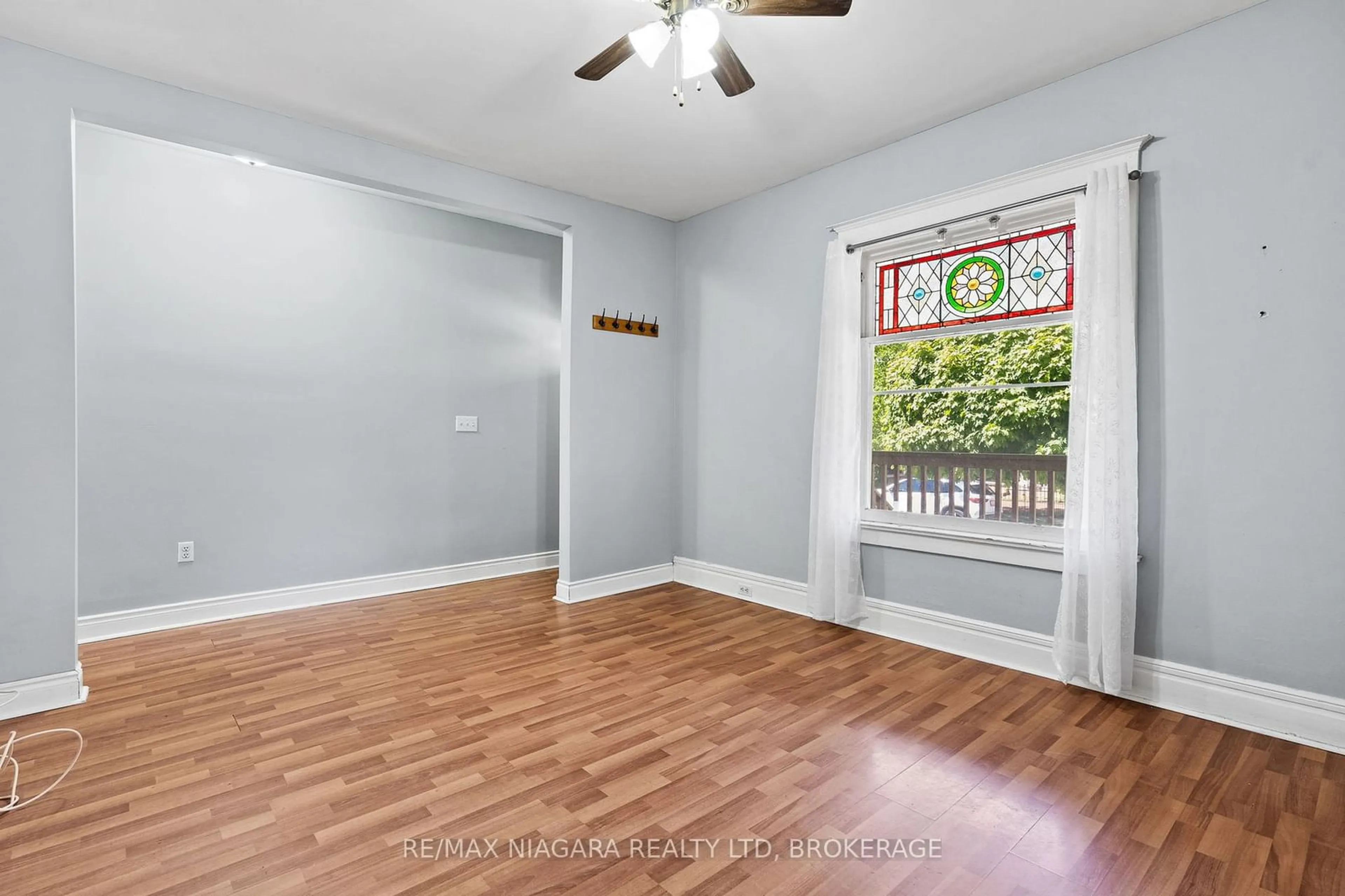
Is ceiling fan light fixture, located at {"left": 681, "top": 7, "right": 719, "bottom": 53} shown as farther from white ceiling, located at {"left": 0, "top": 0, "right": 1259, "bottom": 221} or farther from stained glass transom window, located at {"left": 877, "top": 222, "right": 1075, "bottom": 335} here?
stained glass transom window, located at {"left": 877, "top": 222, "right": 1075, "bottom": 335}

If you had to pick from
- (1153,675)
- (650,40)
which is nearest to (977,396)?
(1153,675)

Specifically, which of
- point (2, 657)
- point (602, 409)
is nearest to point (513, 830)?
point (2, 657)

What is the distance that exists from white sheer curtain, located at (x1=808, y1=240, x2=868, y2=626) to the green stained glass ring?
537mm

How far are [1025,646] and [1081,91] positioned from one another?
2.68 meters

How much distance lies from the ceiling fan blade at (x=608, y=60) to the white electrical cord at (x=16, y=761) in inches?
122

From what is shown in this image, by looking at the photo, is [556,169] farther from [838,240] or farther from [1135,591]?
[1135,591]

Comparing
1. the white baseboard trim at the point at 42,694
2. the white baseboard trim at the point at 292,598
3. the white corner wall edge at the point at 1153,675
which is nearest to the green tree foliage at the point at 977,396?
the white corner wall edge at the point at 1153,675

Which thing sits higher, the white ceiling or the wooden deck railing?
the white ceiling

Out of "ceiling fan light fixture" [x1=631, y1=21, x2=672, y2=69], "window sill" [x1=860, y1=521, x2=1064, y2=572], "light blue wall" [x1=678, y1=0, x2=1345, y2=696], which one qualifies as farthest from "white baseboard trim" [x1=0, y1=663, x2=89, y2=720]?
"light blue wall" [x1=678, y1=0, x2=1345, y2=696]

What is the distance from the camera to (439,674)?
3.16 m

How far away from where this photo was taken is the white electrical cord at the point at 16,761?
2.03 metres

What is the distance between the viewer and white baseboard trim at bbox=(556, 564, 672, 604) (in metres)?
4.55

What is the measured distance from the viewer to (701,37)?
7.27ft

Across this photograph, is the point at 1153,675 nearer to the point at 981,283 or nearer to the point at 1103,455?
the point at 1103,455
